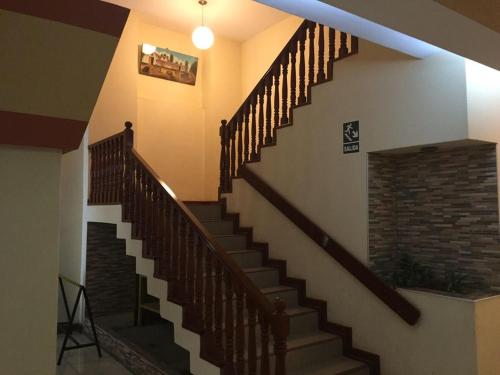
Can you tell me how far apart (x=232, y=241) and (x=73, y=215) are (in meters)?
2.36

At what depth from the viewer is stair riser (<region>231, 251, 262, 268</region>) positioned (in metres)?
4.23

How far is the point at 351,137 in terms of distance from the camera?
3.61 metres

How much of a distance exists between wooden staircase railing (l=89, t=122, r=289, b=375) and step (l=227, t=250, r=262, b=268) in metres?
0.64

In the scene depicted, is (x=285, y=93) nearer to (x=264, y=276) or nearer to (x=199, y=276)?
(x=264, y=276)

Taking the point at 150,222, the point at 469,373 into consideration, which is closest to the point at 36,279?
the point at 150,222

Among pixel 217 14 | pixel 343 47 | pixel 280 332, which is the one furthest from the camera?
pixel 217 14

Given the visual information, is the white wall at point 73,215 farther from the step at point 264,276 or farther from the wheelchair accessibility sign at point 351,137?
the wheelchair accessibility sign at point 351,137

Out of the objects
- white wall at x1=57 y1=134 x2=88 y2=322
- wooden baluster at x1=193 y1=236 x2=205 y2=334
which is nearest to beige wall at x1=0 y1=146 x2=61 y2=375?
wooden baluster at x1=193 y1=236 x2=205 y2=334

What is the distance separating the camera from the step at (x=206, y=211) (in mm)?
4687

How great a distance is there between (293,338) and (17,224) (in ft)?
9.34

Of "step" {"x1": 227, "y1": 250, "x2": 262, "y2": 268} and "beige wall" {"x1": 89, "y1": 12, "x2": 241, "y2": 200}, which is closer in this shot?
"step" {"x1": 227, "y1": 250, "x2": 262, "y2": 268}

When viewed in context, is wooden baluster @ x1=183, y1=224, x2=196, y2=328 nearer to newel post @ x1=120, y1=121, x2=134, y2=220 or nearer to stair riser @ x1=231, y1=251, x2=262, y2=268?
stair riser @ x1=231, y1=251, x2=262, y2=268

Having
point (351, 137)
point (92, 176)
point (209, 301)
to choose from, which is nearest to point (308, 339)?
point (209, 301)

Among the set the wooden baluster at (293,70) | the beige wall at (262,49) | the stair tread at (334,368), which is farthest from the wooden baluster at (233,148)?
the stair tread at (334,368)
